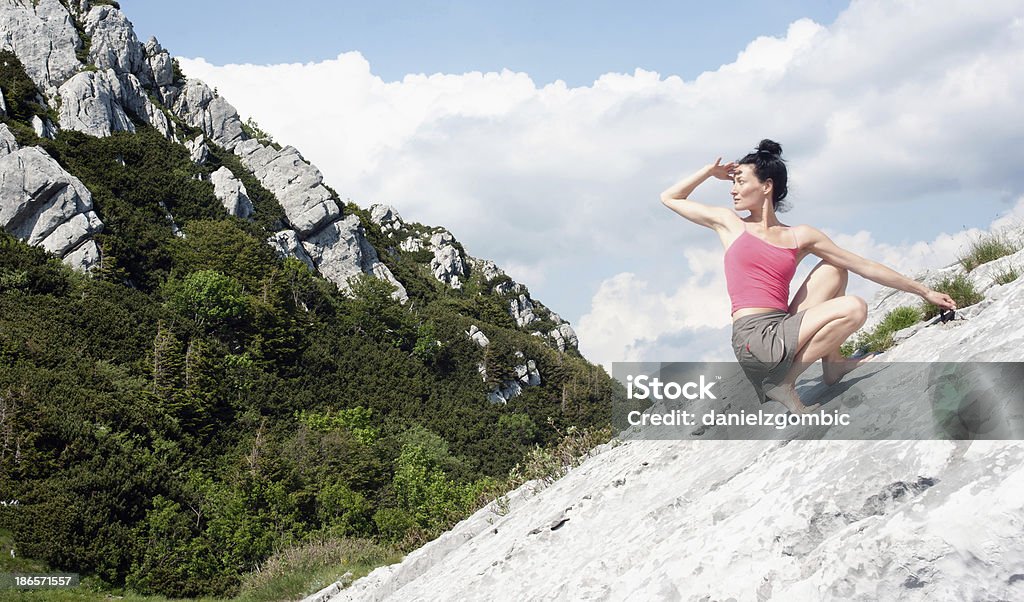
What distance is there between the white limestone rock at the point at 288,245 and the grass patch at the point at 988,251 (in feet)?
176

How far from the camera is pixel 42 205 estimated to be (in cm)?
4053

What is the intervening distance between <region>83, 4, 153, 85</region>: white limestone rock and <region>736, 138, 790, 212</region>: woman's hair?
68.9 m

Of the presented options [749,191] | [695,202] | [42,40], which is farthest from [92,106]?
[749,191]

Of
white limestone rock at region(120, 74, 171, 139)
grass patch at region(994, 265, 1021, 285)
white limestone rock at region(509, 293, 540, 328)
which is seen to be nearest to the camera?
grass patch at region(994, 265, 1021, 285)

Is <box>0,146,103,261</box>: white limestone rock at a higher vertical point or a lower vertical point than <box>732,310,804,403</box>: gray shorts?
higher

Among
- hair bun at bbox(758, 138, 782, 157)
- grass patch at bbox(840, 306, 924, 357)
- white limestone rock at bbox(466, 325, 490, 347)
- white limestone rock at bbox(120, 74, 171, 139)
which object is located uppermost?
white limestone rock at bbox(120, 74, 171, 139)

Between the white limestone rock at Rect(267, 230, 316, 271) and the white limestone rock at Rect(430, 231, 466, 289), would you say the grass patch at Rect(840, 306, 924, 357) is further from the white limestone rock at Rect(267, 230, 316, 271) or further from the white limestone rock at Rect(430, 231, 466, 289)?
the white limestone rock at Rect(430, 231, 466, 289)

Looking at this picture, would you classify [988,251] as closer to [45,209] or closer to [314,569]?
[314,569]

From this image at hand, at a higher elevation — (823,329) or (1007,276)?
(1007,276)

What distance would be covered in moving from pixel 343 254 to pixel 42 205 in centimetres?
2433

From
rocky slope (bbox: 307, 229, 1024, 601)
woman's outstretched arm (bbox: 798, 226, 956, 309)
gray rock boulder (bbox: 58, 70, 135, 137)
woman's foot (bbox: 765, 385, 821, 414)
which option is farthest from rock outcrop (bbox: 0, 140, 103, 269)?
woman's outstretched arm (bbox: 798, 226, 956, 309)

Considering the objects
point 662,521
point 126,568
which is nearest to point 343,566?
point 662,521

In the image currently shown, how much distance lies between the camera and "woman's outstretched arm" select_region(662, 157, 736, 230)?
4402 millimetres

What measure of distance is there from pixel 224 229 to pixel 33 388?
1004 inches
